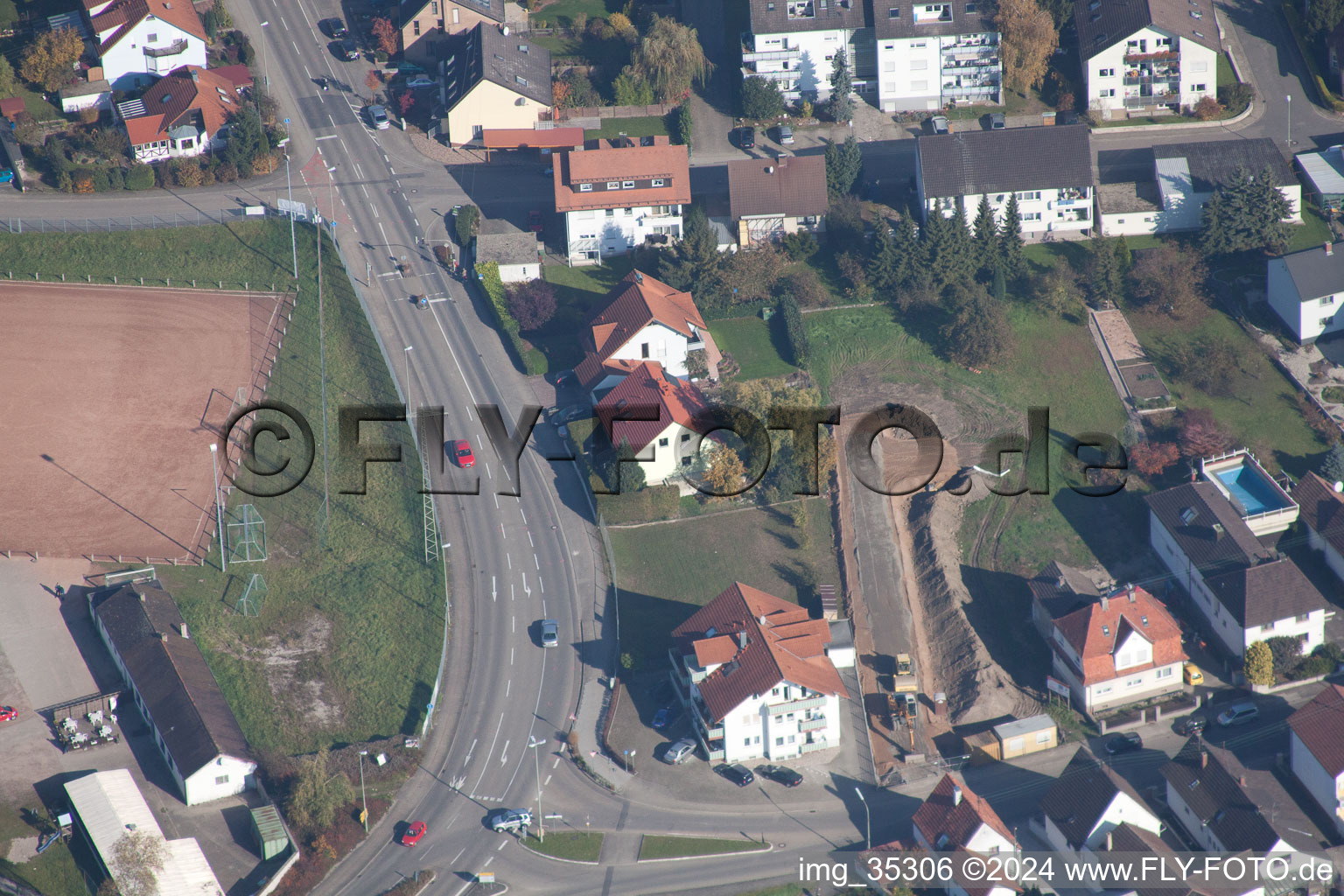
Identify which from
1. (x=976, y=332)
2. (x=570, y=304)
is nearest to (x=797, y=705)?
(x=976, y=332)

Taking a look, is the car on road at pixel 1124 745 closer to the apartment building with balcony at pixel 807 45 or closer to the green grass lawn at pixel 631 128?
the green grass lawn at pixel 631 128

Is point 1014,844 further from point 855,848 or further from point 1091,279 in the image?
point 1091,279

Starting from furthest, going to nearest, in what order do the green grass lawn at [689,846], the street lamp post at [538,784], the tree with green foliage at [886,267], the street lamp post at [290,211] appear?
the street lamp post at [290,211]
the tree with green foliage at [886,267]
the street lamp post at [538,784]
the green grass lawn at [689,846]

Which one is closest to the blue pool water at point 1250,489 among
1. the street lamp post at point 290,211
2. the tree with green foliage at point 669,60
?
the tree with green foliage at point 669,60

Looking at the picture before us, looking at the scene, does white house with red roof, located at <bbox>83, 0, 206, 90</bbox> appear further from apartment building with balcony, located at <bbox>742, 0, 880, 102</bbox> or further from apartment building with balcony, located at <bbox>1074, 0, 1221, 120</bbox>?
apartment building with balcony, located at <bbox>1074, 0, 1221, 120</bbox>

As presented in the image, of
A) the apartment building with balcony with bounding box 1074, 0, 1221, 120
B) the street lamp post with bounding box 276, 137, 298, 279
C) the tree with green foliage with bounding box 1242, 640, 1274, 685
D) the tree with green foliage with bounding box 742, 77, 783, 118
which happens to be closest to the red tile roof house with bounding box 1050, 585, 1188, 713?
the tree with green foliage with bounding box 1242, 640, 1274, 685

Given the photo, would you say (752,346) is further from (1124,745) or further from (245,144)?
(245,144)
